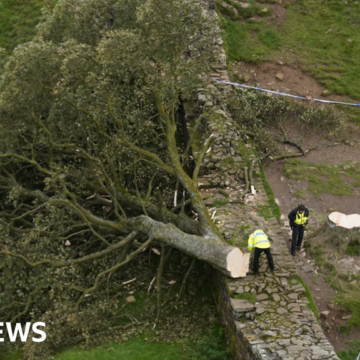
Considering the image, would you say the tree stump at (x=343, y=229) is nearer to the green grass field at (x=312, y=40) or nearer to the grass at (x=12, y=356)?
the grass at (x=12, y=356)

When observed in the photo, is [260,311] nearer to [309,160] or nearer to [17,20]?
[309,160]

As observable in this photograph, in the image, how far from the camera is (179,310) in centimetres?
1164

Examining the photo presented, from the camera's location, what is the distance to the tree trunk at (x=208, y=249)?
985 centimetres

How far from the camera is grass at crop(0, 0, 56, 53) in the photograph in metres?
23.6

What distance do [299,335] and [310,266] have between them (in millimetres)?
3327

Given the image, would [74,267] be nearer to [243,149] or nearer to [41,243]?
[41,243]

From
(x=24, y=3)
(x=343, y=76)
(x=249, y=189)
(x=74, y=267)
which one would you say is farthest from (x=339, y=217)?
(x=24, y=3)

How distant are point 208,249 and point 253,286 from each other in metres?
1.29

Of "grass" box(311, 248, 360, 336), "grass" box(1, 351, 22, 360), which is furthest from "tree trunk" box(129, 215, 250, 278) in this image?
"grass" box(1, 351, 22, 360)

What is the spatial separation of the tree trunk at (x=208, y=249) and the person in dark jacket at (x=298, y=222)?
6.79 feet

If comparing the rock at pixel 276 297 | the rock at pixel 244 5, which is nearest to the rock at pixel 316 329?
the rock at pixel 276 297

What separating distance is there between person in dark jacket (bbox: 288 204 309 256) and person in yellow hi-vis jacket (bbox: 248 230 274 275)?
1637 mm

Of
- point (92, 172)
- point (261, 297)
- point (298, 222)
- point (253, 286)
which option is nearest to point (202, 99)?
point (92, 172)

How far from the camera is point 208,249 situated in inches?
400
